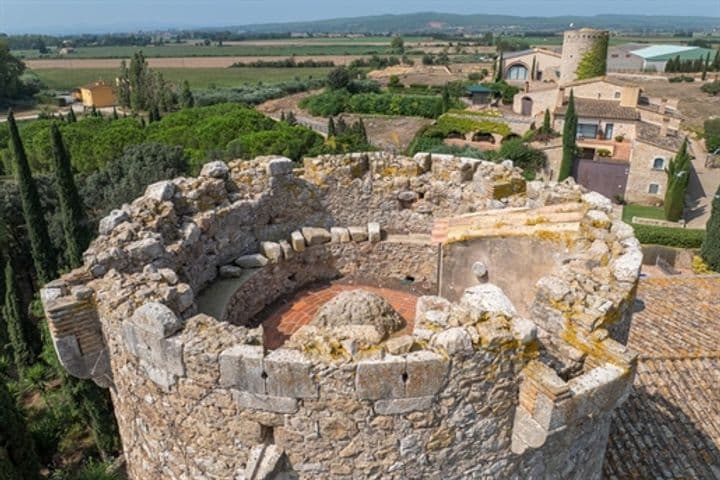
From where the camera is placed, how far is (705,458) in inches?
374

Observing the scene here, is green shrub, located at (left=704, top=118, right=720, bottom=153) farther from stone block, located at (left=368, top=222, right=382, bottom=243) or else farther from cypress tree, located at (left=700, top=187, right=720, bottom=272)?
stone block, located at (left=368, top=222, right=382, bottom=243)

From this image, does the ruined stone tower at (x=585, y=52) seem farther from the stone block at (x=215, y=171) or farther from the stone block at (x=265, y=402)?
the stone block at (x=265, y=402)

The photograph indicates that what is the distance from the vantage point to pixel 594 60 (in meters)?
64.2

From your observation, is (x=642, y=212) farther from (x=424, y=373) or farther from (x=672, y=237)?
(x=424, y=373)

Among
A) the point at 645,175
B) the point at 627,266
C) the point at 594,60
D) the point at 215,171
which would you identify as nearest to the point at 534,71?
the point at 594,60

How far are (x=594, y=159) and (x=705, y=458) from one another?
3885cm

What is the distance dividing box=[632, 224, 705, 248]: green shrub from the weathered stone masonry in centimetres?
2569

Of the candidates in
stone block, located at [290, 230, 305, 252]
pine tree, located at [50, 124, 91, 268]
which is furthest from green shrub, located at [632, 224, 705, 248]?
pine tree, located at [50, 124, 91, 268]

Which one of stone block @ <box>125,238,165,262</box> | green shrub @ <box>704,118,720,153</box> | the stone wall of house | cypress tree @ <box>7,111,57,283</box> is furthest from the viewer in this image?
green shrub @ <box>704,118,720,153</box>

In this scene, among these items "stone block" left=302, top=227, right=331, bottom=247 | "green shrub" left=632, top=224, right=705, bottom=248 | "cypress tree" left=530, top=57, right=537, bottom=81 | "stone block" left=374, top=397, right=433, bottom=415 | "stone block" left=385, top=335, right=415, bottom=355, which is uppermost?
"stone block" left=385, top=335, right=415, bottom=355

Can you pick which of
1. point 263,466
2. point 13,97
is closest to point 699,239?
point 263,466

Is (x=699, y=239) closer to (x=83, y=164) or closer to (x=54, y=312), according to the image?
(x=54, y=312)

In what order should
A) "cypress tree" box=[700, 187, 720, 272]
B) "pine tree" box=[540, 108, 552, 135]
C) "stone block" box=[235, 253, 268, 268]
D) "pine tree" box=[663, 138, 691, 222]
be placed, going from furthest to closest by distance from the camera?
"pine tree" box=[540, 108, 552, 135], "pine tree" box=[663, 138, 691, 222], "cypress tree" box=[700, 187, 720, 272], "stone block" box=[235, 253, 268, 268]

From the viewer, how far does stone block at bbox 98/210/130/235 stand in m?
8.17
